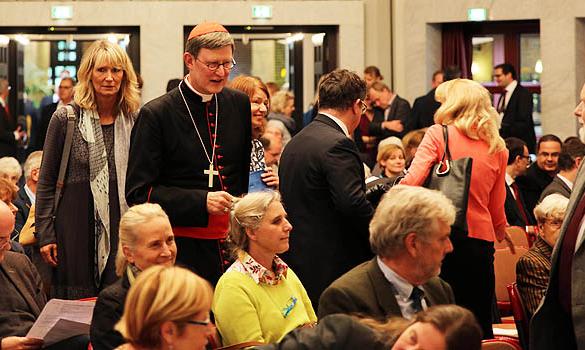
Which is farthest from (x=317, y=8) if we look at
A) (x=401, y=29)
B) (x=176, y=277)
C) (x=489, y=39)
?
(x=176, y=277)

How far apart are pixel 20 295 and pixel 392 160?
15.5ft

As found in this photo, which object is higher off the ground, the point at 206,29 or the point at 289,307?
the point at 206,29

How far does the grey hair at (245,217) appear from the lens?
5328 millimetres

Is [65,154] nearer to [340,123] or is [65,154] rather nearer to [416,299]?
[340,123]

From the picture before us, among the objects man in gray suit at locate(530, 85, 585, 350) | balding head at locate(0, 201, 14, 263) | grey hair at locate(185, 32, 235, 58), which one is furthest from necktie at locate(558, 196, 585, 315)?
balding head at locate(0, 201, 14, 263)

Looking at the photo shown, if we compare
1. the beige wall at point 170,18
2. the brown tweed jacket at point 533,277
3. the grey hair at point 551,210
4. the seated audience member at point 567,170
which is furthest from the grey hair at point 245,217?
the beige wall at point 170,18

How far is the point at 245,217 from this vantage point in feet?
17.5

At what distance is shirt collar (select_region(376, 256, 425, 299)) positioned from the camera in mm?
4301

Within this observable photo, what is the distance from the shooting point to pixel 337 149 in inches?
240

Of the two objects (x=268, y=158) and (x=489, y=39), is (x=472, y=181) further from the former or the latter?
(x=489, y=39)

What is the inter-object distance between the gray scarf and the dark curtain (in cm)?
1041

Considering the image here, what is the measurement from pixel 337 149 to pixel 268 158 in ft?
8.25

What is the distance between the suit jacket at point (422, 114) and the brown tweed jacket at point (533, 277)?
7.05m

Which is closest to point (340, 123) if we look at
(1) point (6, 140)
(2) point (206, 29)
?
(2) point (206, 29)
